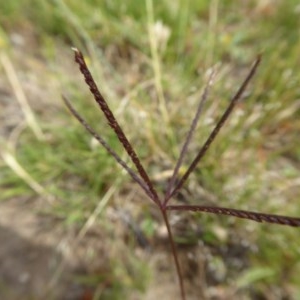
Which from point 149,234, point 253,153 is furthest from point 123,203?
point 253,153

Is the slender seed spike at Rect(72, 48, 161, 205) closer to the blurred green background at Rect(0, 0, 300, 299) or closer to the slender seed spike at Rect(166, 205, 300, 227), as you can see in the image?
the slender seed spike at Rect(166, 205, 300, 227)

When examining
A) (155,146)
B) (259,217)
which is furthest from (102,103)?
(155,146)

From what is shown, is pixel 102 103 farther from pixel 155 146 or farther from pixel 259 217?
pixel 155 146

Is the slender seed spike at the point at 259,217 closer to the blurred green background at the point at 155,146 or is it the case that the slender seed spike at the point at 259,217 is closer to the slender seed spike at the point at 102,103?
the slender seed spike at the point at 102,103

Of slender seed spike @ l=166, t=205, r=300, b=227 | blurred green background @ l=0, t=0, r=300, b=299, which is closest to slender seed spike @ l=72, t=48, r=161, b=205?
slender seed spike @ l=166, t=205, r=300, b=227

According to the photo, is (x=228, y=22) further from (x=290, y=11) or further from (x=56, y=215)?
(x=56, y=215)

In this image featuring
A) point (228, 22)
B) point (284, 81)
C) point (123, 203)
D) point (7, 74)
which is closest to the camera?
point (123, 203)

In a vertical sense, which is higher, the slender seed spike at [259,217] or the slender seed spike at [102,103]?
the slender seed spike at [102,103]

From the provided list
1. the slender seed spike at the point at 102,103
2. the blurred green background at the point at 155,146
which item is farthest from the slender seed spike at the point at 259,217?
the blurred green background at the point at 155,146
